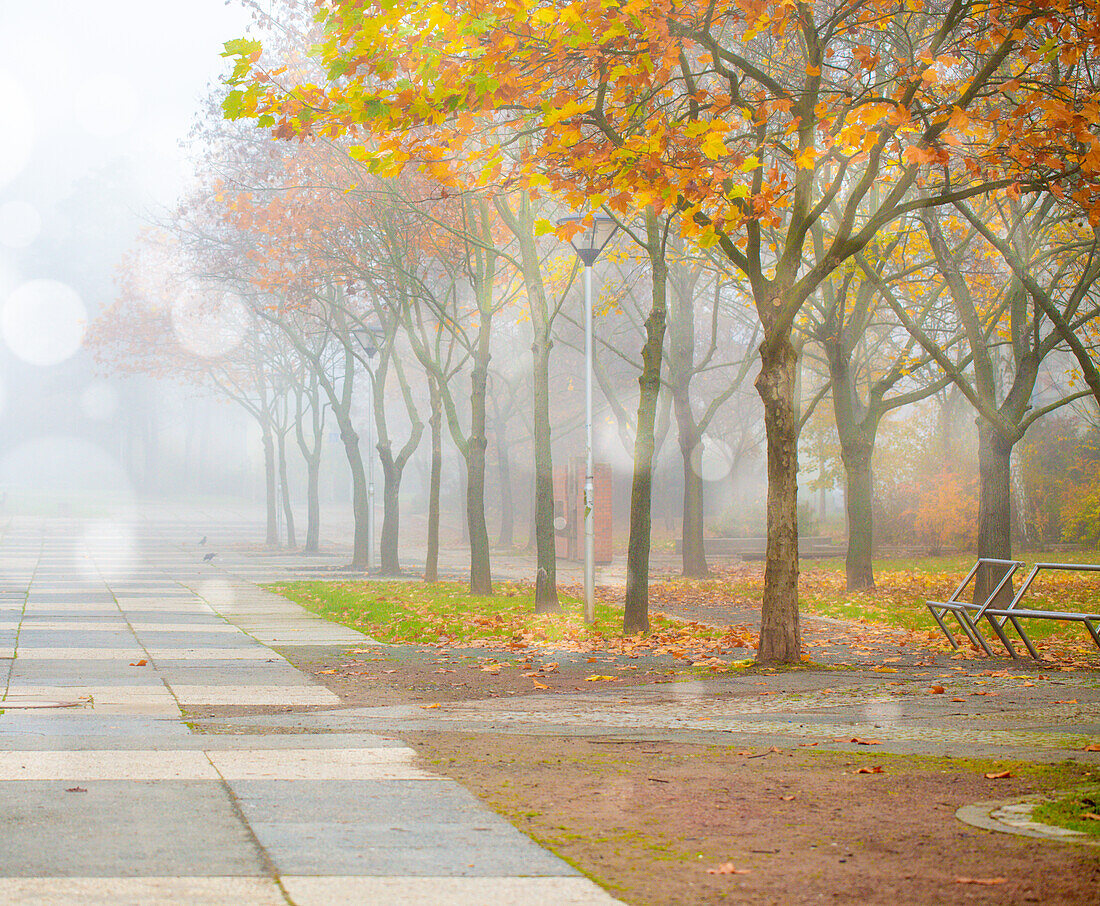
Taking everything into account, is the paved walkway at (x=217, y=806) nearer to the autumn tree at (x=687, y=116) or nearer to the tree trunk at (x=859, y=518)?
the autumn tree at (x=687, y=116)

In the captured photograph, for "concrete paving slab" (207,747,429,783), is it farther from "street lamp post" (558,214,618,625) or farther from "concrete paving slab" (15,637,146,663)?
"street lamp post" (558,214,618,625)

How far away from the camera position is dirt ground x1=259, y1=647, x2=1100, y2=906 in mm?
4234

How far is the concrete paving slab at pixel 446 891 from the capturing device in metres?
4.02

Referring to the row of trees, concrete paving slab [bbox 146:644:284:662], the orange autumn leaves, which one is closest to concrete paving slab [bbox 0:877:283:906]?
the row of trees

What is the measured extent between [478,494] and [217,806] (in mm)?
14162

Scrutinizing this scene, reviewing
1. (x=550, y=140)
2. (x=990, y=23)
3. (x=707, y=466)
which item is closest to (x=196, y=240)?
(x=550, y=140)

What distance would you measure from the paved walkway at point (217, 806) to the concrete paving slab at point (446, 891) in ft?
0.03

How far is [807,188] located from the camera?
10.7 m

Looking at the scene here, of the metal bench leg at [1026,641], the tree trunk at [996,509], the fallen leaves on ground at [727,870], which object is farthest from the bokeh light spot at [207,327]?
the fallen leaves on ground at [727,870]

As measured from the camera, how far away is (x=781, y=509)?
35.0 feet

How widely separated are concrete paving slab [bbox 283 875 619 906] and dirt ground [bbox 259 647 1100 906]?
160 millimetres

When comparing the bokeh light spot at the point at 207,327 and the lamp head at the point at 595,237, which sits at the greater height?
the bokeh light spot at the point at 207,327

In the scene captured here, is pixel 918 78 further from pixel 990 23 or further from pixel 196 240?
pixel 196 240

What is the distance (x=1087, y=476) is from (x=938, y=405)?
221 inches
